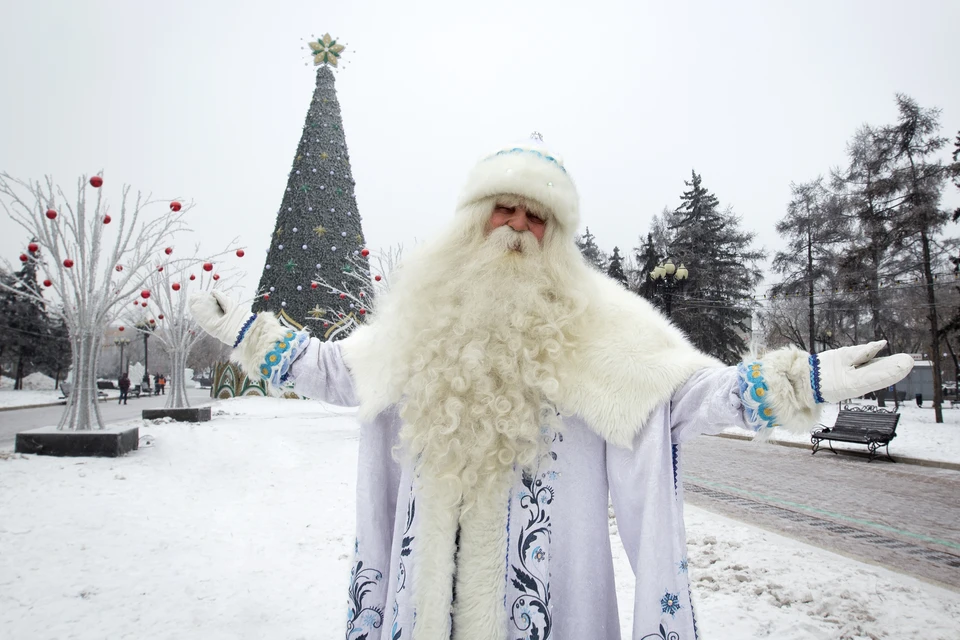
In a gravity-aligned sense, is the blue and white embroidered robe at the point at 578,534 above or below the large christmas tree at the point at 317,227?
below

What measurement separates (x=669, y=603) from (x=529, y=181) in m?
1.60

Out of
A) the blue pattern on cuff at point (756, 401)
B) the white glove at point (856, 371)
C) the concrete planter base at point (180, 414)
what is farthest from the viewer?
the concrete planter base at point (180, 414)

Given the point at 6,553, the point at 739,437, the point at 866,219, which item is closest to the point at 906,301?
the point at 866,219

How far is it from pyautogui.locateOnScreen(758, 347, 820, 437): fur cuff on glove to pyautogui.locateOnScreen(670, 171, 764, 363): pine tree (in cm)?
2345

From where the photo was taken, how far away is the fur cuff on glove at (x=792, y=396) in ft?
4.62

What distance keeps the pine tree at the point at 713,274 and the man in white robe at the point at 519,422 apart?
23.2 meters

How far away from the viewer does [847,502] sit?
699 centimetres

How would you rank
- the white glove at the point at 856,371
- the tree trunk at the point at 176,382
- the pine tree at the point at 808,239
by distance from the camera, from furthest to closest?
the pine tree at the point at 808,239, the tree trunk at the point at 176,382, the white glove at the point at 856,371

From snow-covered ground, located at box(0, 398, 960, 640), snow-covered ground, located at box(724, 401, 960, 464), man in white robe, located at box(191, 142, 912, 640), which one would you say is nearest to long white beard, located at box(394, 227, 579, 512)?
man in white robe, located at box(191, 142, 912, 640)

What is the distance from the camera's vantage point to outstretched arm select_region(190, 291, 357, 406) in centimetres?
191

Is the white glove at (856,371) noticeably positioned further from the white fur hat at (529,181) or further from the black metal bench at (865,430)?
the black metal bench at (865,430)

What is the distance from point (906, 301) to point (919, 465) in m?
13.3

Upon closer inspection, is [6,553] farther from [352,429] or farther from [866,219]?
[866,219]

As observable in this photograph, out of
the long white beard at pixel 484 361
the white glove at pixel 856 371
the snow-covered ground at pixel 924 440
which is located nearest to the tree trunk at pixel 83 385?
the long white beard at pixel 484 361
